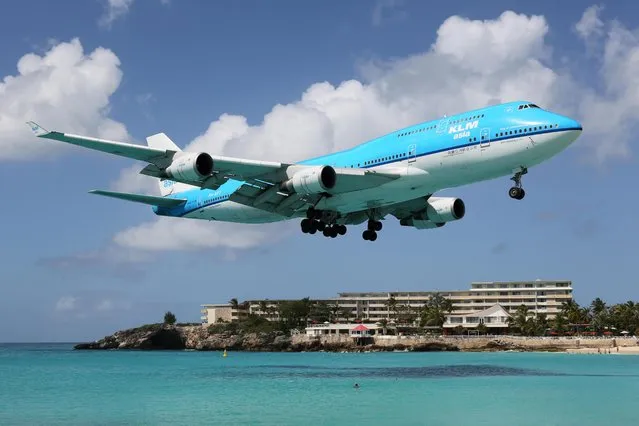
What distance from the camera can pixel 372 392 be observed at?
92.6 metres

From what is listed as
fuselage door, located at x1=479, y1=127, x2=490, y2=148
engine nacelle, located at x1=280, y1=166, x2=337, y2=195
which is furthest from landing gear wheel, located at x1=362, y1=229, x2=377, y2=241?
fuselage door, located at x1=479, y1=127, x2=490, y2=148

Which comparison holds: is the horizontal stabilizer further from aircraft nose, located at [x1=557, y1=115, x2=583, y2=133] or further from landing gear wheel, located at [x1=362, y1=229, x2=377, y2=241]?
aircraft nose, located at [x1=557, y1=115, x2=583, y2=133]

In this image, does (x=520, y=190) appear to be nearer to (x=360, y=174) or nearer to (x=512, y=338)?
(x=360, y=174)

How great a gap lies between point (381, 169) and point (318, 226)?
435 inches

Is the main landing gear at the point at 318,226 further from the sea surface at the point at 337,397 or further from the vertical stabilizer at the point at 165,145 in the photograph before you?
the sea surface at the point at 337,397

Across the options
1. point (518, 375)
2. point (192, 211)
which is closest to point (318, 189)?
point (192, 211)

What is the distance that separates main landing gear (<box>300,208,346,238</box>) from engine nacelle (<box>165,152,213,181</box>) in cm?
1031

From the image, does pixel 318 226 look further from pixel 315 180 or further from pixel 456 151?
pixel 456 151

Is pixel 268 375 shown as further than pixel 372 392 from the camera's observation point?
Yes

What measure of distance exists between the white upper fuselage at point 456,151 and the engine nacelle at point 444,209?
6.35 m

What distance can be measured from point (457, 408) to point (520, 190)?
35.9 m

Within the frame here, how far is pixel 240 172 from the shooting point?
51.2 m

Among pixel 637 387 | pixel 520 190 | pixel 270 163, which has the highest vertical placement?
pixel 270 163

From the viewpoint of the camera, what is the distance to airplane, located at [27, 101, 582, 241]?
147 ft
